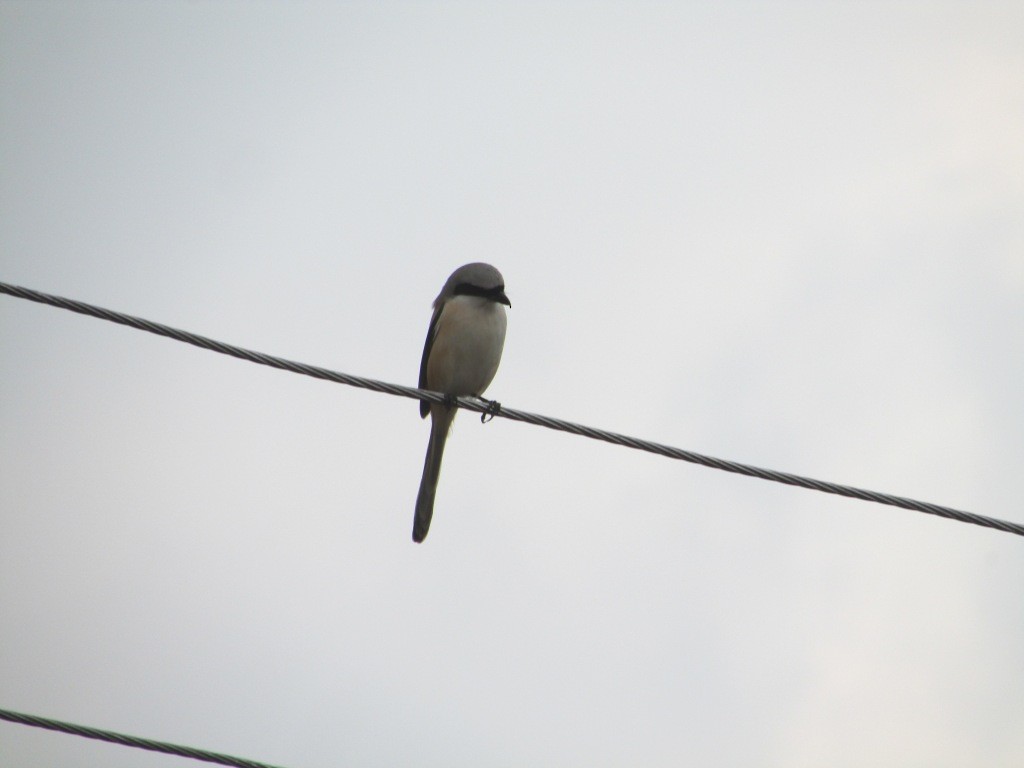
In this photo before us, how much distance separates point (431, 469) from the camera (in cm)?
713

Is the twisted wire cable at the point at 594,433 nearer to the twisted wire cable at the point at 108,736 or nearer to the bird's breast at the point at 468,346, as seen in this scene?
the twisted wire cable at the point at 108,736

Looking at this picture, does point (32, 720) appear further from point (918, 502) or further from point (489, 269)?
point (489, 269)

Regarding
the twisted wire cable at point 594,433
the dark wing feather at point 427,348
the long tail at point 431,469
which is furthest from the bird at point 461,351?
the twisted wire cable at point 594,433

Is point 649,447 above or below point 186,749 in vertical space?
above

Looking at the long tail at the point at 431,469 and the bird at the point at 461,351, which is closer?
the long tail at the point at 431,469

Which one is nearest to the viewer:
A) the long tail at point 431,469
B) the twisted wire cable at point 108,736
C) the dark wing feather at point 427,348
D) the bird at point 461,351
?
the twisted wire cable at point 108,736

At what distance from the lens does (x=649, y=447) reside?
171 inches

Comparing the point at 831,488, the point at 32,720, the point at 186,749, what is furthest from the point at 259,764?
the point at 831,488

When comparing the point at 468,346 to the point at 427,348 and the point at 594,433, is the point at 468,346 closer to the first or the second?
the point at 427,348

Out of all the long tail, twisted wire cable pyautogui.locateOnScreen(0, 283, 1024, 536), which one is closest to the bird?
the long tail

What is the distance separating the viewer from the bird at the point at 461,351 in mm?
7086

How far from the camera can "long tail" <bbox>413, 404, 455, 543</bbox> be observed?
272 inches

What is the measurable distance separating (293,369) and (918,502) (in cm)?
272

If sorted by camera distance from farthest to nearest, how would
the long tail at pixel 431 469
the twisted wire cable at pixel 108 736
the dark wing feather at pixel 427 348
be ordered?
the dark wing feather at pixel 427 348 < the long tail at pixel 431 469 < the twisted wire cable at pixel 108 736
